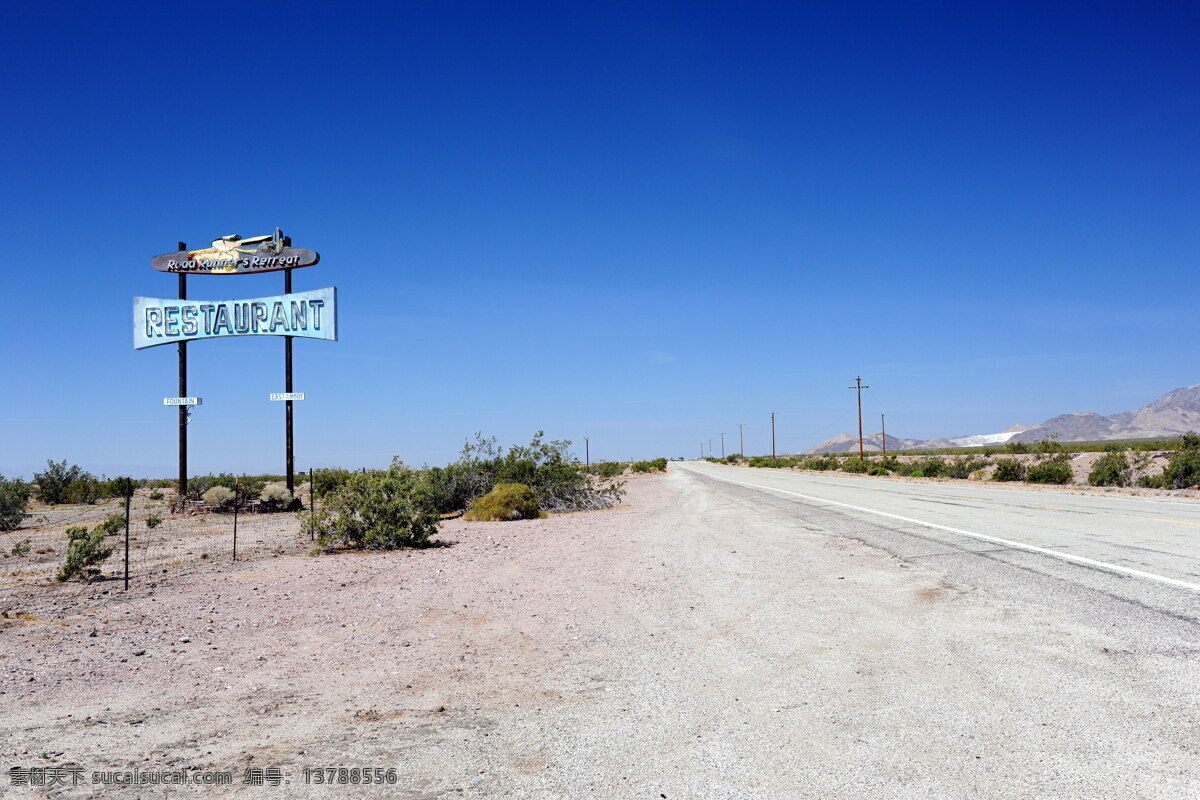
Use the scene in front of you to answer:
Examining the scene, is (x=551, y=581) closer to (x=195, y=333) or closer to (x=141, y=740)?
(x=141, y=740)

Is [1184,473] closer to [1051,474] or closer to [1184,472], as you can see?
[1184,472]

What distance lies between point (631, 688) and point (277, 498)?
79.0 feet

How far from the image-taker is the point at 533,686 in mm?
5477

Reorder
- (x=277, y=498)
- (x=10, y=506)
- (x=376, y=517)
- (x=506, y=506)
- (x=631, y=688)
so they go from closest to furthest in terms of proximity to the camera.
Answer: (x=631, y=688) → (x=376, y=517) → (x=506, y=506) → (x=10, y=506) → (x=277, y=498)

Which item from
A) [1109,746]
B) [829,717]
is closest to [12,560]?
[829,717]

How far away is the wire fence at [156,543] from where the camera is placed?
41.3ft

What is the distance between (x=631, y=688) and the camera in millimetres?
5281

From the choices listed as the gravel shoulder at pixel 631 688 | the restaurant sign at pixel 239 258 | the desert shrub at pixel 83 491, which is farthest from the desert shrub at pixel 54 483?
the gravel shoulder at pixel 631 688

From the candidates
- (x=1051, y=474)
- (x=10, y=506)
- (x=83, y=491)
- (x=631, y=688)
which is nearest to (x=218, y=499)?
(x=10, y=506)

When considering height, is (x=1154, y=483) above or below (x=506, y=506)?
below

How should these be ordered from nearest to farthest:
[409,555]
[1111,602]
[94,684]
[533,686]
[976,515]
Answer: [533,686]
[94,684]
[1111,602]
[409,555]
[976,515]

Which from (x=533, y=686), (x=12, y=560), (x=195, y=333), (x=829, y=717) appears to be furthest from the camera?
(x=195, y=333)

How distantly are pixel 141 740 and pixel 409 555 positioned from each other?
8.81 metres

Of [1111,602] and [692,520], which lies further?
[692,520]
